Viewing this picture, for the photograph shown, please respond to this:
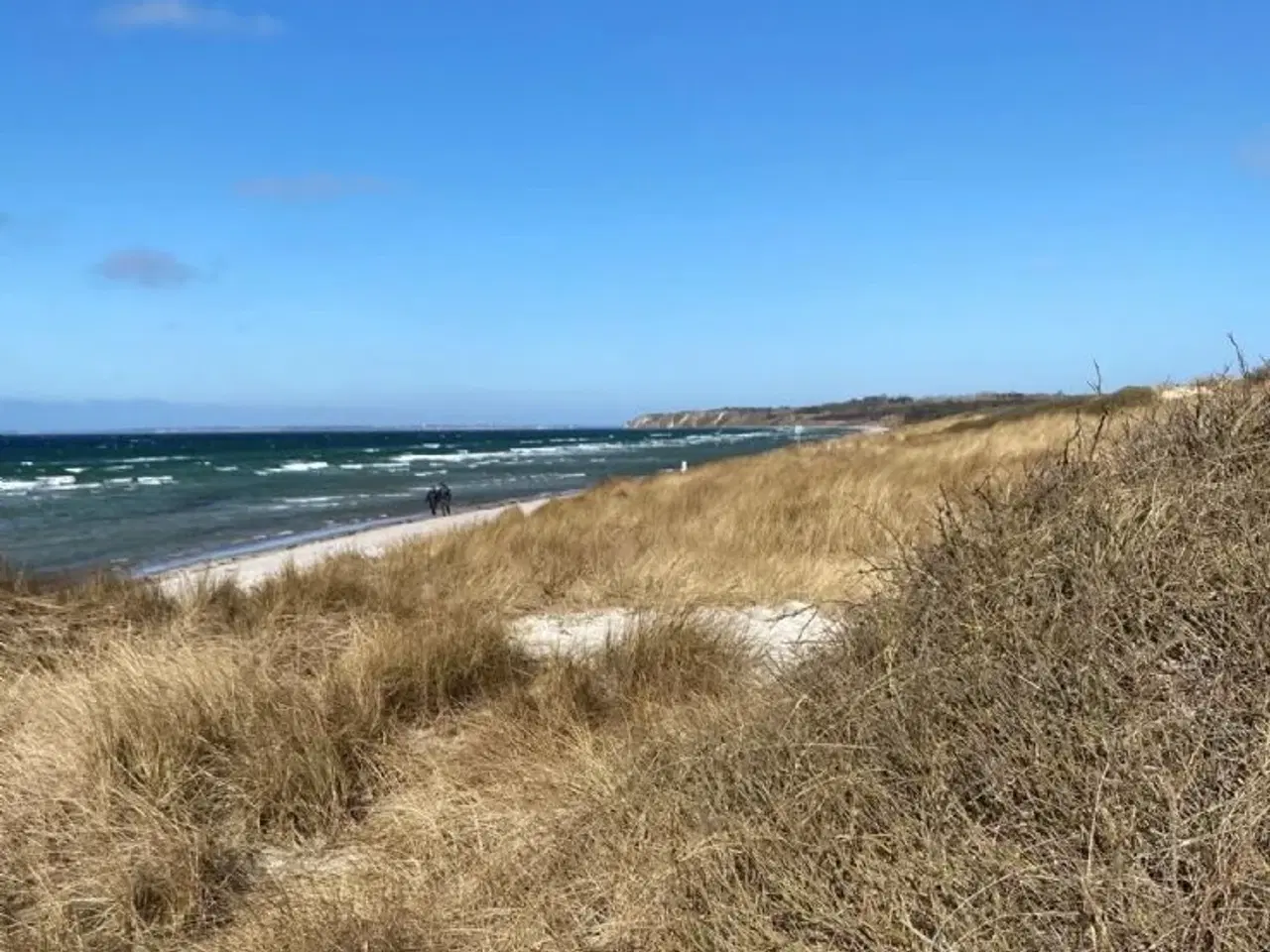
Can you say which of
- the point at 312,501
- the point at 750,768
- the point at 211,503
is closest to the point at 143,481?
the point at 211,503

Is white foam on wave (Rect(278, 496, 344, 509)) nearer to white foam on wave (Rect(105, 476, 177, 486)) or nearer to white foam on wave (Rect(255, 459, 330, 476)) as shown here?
white foam on wave (Rect(105, 476, 177, 486))

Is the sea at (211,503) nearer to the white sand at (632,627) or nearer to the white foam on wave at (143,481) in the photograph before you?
the white foam on wave at (143,481)

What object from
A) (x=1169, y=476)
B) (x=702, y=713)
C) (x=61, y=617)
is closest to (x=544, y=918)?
(x=702, y=713)

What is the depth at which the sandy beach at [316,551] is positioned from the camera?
959cm

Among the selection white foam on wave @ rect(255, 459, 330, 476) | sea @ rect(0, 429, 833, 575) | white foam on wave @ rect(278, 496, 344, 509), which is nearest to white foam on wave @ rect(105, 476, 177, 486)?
sea @ rect(0, 429, 833, 575)

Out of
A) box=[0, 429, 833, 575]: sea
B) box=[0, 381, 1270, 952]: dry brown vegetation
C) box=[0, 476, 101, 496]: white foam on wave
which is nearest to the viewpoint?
box=[0, 381, 1270, 952]: dry brown vegetation

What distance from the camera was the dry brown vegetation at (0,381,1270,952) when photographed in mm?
2154

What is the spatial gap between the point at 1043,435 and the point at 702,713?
15252 mm

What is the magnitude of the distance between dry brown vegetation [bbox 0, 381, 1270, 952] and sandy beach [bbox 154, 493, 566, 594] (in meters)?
3.59

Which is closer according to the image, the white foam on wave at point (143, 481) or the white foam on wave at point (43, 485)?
the white foam on wave at point (43, 485)

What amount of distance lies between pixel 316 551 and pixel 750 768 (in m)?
15.2

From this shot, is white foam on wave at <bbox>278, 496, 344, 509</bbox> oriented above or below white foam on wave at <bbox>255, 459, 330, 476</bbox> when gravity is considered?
below

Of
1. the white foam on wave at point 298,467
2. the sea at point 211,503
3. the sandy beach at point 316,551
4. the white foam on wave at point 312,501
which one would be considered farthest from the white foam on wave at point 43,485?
the sandy beach at point 316,551

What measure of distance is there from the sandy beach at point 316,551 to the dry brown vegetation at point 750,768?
11.8 ft
